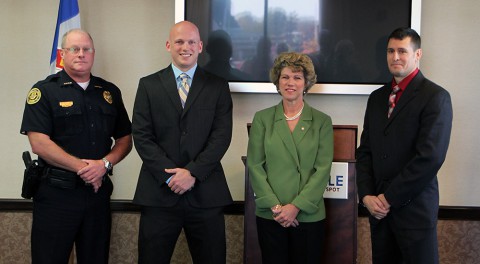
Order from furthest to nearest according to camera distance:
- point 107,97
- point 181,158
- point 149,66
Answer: point 149,66 → point 107,97 → point 181,158

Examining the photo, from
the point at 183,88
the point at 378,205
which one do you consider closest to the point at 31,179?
the point at 183,88

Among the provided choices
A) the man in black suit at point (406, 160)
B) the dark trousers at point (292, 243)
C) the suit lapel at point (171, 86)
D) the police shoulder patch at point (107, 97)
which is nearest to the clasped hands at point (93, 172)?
the police shoulder patch at point (107, 97)

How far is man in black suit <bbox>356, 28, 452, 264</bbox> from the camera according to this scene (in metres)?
2.29

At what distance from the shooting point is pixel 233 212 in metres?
3.36

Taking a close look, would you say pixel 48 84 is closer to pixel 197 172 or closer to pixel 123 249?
pixel 197 172

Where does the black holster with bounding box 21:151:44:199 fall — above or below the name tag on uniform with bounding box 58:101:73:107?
below

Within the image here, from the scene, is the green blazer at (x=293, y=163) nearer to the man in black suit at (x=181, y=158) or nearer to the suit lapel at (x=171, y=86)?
the man in black suit at (x=181, y=158)

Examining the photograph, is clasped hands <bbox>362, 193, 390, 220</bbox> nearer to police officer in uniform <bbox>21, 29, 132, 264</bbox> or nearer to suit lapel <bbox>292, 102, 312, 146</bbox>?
suit lapel <bbox>292, 102, 312, 146</bbox>

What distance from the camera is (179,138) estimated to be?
8.45 ft

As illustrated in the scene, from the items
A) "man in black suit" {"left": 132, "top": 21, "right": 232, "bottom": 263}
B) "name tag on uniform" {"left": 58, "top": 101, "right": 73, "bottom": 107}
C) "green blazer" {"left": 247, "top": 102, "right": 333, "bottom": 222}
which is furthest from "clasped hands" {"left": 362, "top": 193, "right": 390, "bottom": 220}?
"name tag on uniform" {"left": 58, "top": 101, "right": 73, "bottom": 107}

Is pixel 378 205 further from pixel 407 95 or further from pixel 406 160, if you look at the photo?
pixel 407 95

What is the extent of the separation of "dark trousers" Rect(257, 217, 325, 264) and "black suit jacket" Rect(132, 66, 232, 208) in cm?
29

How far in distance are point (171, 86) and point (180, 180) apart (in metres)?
0.50

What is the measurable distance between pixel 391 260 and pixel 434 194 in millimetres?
380
